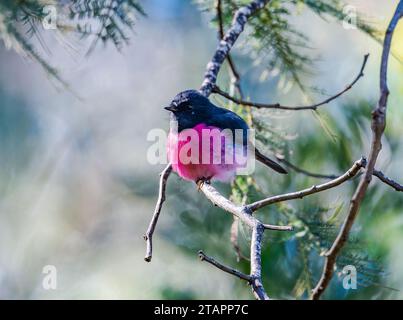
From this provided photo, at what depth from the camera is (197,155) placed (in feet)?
10.4

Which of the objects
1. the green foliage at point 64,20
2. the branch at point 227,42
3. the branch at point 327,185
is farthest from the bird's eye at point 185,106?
the branch at point 327,185

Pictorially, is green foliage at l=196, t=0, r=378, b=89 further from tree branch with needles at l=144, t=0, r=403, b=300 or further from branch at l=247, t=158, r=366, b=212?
branch at l=247, t=158, r=366, b=212

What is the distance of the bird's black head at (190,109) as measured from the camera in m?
3.25

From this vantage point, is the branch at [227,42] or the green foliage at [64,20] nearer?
the green foliage at [64,20]

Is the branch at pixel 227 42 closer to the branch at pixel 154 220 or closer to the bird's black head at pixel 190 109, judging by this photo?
the bird's black head at pixel 190 109

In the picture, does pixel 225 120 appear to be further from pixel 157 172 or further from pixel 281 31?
pixel 157 172

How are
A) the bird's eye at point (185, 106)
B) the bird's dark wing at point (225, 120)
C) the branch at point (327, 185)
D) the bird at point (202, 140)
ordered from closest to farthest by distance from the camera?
1. the branch at point (327, 185)
2. the bird at point (202, 140)
3. the bird's dark wing at point (225, 120)
4. the bird's eye at point (185, 106)

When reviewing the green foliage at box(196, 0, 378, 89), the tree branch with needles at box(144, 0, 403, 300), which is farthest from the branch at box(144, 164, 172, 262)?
the green foliage at box(196, 0, 378, 89)

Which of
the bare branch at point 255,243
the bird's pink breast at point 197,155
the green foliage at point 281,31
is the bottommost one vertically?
the bare branch at point 255,243
